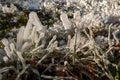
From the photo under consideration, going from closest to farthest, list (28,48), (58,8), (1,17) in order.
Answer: (28,48)
(1,17)
(58,8)

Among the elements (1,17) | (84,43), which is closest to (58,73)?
(84,43)

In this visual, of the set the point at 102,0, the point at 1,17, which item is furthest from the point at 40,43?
the point at 102,0

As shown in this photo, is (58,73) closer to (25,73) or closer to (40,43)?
(25,73)

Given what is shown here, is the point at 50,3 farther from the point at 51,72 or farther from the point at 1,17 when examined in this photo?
the point at 51,72

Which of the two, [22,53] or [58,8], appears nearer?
[22,53]

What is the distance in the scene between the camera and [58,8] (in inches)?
237

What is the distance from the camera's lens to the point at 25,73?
250 centimetres

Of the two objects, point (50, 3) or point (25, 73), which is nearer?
point (25, 73)

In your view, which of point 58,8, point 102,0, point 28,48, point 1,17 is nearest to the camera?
point 28,48

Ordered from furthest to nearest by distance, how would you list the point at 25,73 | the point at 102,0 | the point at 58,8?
the point at 102,0, the point at 58,8, the point at 25,73

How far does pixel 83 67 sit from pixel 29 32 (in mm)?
409

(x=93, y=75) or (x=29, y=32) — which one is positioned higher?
(x=29, y=32)

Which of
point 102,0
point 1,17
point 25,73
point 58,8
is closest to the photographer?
point 25,73

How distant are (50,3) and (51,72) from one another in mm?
3627
